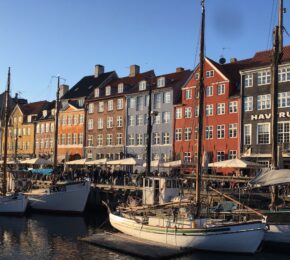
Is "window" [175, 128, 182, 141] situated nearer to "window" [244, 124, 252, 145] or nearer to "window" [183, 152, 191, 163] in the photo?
"window" [183, 152, 191, 163]

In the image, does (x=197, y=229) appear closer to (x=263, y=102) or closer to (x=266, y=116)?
(x=266, y=116)

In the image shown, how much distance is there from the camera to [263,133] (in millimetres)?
50875

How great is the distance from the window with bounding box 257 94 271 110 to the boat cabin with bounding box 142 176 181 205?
20.2m

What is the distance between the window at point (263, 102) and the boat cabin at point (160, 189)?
66.1 ft

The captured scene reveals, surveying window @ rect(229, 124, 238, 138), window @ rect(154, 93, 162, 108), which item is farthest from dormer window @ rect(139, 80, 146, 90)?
window @ rect(229, 124, 238, 138)

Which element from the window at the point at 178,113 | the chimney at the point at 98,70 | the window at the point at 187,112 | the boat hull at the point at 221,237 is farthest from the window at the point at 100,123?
the boat hull at the point at 221,237

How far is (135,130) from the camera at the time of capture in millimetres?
67375

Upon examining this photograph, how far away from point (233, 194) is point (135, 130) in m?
34.5

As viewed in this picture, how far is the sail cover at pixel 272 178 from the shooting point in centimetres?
2406

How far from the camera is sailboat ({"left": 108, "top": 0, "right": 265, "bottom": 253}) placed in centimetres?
2261

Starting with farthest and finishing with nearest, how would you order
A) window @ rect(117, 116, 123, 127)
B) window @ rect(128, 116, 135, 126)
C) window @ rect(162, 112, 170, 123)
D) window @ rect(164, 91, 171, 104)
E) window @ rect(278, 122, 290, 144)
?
window @ rect(117, 116, 123, 127) < window @ rect(128, 116, 135, 126) < window @ rect(164, 91, 171, 104) < window @ rect(162, 112, 170, 123) < window @ rect(278, 122, 290, 144)

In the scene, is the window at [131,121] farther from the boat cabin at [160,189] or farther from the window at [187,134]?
the boat cabin at [160,189]

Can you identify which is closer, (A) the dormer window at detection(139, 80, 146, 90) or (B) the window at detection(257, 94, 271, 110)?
(B) the window at detection(257, 94, 271, 110)

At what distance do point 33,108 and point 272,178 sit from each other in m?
72.7
